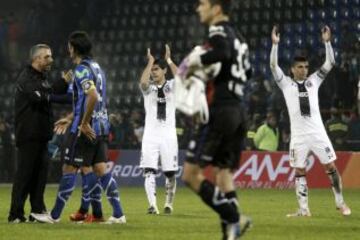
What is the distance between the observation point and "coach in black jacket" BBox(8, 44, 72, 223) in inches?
514

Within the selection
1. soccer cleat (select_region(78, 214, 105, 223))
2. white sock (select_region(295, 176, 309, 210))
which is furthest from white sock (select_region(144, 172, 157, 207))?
white sock (select_region(295, 176, 309, 210))

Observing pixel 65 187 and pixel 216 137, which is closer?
pixel 216 137

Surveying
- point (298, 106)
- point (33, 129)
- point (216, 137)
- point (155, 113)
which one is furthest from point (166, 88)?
point (216, 137)

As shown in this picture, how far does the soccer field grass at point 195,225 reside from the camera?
1114 centimetres

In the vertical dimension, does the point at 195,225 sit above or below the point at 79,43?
below

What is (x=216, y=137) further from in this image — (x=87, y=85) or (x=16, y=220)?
(x=16, y=220)

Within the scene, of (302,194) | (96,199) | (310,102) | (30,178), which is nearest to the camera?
(96,199)

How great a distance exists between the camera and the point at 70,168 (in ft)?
40.8

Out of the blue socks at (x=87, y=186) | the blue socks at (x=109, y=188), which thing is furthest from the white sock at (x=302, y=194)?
the blue socks at (x=87, y=186)

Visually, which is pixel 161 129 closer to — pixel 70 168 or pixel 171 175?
pixel 171 175

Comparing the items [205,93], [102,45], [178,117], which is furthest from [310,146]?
[102,45]

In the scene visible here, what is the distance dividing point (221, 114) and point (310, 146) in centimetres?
613

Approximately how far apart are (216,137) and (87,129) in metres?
3.52

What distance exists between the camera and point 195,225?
1269 cm
